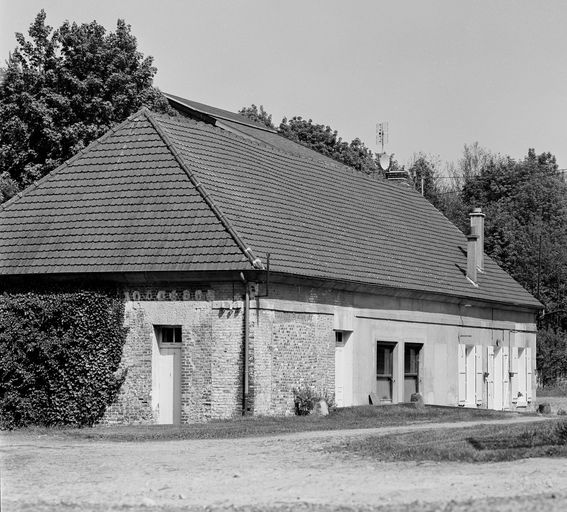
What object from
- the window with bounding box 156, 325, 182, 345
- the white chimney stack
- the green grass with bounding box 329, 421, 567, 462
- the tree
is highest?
the tree

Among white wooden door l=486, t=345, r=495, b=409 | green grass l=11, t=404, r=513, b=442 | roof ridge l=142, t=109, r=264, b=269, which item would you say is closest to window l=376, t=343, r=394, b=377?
green grass l=11, t=404, r=513, b=442

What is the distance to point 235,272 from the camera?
86.0 ft

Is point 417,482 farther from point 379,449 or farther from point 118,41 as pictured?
point 118,41

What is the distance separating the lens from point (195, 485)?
15023mm

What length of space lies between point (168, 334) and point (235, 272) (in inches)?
98.4

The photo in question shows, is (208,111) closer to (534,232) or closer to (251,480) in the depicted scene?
(534,232)

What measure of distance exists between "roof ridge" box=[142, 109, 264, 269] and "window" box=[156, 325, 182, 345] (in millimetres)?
2482

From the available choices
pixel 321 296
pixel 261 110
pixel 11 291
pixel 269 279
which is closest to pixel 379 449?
pixel 269 279

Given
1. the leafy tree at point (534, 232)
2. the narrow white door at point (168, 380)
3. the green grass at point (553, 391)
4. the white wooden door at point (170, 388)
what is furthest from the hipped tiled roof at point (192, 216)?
the leafy tree at point (534, 232)

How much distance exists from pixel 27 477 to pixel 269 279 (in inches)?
448

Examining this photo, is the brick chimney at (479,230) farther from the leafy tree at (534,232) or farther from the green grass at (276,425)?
the leafy tree at (534,232)

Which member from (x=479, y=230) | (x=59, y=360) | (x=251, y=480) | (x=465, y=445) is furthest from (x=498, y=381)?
(x=251, y=480)

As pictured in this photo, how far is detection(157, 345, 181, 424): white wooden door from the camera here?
27.3m

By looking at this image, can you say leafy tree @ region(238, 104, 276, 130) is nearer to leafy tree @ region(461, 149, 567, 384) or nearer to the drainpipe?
leafy tree @ region(461, 149, 567, 384)
